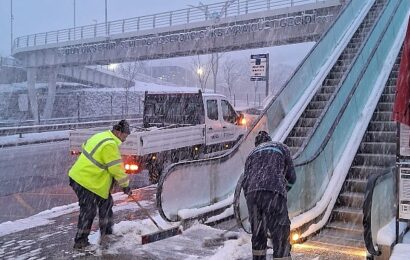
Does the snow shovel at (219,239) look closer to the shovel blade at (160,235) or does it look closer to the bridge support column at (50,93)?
the shovel blade at (160,235)

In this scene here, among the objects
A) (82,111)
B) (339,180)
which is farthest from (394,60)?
(82,111)

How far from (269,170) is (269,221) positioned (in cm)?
60

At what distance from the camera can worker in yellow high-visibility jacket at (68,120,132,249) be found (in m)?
6.84

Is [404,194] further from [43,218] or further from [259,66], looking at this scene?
[259,66]

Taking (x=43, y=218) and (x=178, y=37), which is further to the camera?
(x=178, y=37)

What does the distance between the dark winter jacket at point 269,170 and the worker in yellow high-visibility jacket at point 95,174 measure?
202 centimetres

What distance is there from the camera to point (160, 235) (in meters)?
7.23

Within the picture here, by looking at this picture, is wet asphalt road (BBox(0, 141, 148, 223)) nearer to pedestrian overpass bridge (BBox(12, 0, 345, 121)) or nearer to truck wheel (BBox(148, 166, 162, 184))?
truck wheel (BBox(148, 166, 162, 184))

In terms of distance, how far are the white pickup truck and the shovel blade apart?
11.7 ft

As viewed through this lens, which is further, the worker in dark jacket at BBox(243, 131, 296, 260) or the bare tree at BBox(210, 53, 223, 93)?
the bare tree at BBox(210, 53, 223, 93)

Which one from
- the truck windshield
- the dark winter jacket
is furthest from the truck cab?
the dark winter jacket

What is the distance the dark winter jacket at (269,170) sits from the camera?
5.63 m

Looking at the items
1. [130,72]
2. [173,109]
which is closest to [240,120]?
[173,109]

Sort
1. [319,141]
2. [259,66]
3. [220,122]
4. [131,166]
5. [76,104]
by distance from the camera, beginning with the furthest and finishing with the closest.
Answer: [76,104], [259,66], [220,122], [131,166], [319,141]
